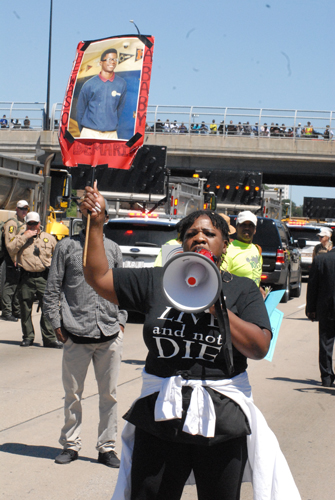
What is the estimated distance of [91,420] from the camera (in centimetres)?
612

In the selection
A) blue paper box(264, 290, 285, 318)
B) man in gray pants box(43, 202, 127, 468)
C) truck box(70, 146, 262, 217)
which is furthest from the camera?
truck box(70, 146, 262, 217)

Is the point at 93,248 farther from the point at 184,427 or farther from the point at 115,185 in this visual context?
the point at 115,185

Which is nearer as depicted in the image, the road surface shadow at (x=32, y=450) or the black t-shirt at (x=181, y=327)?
the black t-shirt at (x=181, y=327)

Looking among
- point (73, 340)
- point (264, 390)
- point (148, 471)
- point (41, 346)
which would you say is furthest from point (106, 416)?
point (41, 346)

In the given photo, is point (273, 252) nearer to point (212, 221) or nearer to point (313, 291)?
point (313, 291)

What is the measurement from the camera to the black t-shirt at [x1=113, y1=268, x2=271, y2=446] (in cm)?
266

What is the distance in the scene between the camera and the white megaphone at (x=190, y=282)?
98.4 inches

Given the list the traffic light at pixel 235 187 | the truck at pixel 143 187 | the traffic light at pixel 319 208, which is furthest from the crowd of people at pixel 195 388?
the traffic light at pixel 319 208

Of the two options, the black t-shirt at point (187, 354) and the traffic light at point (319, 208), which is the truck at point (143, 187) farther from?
the traffic light at point (319, 208)

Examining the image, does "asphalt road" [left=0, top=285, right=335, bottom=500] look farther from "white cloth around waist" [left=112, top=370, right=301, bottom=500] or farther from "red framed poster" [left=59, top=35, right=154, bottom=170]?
"red framed poster" [left=59, top=35, right=154, bottom=170]

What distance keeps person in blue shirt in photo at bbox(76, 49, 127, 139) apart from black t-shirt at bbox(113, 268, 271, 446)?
1.66m

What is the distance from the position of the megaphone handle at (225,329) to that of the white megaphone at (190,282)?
6 cm

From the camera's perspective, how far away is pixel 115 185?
672 inches

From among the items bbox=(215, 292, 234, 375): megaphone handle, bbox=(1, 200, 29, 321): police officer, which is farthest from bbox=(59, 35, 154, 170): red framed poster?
bbox=(1, 200, 29, 321): police officer
